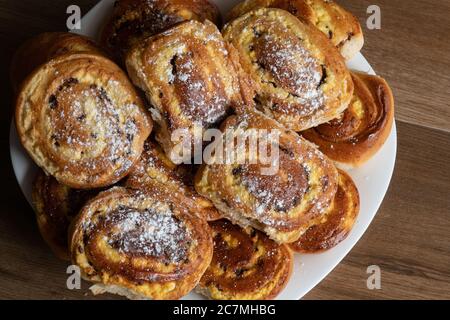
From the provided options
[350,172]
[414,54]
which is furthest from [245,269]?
[414,54]

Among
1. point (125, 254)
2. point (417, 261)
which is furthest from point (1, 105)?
point (417, 261)

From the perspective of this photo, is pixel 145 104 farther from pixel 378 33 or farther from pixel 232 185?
pixel 378 33

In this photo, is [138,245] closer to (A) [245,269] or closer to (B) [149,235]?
(B) [149,235]

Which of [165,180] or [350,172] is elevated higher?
[165,180]

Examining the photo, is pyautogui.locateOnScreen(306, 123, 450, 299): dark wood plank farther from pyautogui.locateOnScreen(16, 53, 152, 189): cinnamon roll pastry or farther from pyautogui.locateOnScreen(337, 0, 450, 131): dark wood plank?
pyautogui.locateOnScreen(16, 53, 152, 189): cinnamon roll pastry

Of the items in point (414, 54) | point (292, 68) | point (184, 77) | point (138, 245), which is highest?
point (184, 77)

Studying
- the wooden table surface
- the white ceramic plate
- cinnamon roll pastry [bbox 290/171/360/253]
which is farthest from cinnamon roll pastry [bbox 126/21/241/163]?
the wooden table surface

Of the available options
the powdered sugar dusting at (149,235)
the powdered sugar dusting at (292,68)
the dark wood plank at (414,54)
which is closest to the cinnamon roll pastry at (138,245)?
the powdered sugar dusting at (149,235)

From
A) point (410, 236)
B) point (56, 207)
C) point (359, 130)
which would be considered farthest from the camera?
point (410, 236)
